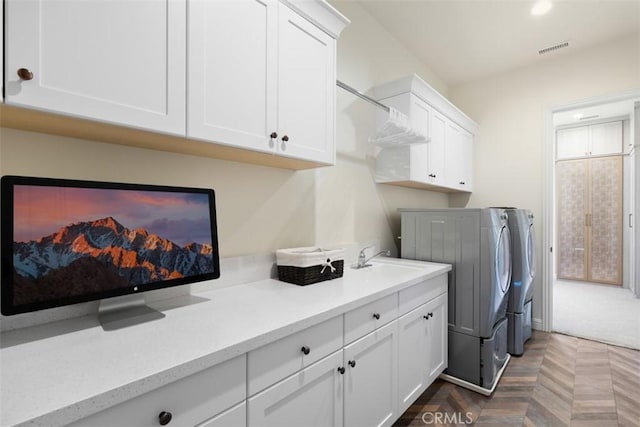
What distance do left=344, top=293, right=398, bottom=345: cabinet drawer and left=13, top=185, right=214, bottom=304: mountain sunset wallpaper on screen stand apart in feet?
Result: 2.10

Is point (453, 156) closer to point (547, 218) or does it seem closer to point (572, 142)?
point (547, 218)

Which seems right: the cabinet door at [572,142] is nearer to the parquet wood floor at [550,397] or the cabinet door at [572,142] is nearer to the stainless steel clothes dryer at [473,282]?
the parquet wood floor at [550,397]

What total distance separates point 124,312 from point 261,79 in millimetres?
1045

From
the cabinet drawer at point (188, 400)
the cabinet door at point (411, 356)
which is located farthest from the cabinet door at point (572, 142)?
the cabinet drawer at point (188, 400)

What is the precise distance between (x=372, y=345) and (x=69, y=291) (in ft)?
3.92

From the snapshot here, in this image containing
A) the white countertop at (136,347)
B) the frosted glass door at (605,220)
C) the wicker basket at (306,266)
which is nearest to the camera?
the white countertop at (136,347)

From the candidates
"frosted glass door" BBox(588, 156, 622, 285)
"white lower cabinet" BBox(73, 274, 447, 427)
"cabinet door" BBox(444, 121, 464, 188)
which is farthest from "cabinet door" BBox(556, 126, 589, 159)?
"white lower cabinet" BBox(73, 274, 447, 427)

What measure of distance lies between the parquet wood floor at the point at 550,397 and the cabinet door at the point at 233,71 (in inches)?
72.6

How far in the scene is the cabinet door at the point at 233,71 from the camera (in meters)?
1.11

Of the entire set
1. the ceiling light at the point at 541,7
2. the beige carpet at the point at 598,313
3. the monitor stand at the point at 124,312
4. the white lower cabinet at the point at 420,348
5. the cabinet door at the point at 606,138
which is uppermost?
the ceiling light at the point at 541,7

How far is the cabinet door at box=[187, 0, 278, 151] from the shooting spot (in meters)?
1.11

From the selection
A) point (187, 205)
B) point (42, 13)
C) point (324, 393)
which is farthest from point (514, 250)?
point (42, 13)

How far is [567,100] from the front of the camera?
10.5 feet

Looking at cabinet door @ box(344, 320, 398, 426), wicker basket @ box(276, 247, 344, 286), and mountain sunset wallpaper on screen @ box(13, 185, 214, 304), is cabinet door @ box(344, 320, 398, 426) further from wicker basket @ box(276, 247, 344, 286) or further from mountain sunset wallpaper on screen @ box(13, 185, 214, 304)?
mountain sunset wallpaper on screen @ box(13, 185, 214, 304)
